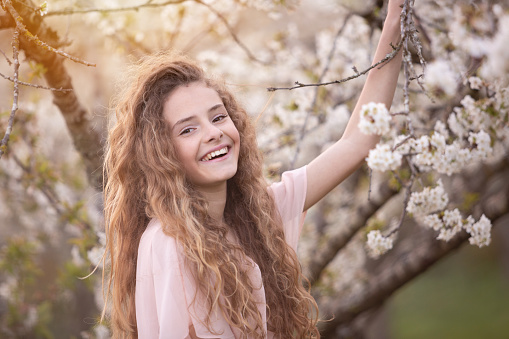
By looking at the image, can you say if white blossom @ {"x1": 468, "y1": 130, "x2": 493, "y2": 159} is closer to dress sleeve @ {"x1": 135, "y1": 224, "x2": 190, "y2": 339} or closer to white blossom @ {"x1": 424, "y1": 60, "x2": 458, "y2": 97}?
white blossom @ {"x1": 424, "y1": 60, "x2": 458, "y2": 97}

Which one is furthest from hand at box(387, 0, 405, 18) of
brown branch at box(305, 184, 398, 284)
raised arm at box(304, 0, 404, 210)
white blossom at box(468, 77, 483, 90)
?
brown branch at box(305, 184, 398, 284)

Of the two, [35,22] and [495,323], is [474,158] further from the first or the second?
[495,323]

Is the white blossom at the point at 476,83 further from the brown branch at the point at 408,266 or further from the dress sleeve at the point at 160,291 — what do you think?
the dress sleeve at the point at 160,291

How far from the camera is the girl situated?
153 cm

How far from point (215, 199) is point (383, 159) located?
0.65 meters

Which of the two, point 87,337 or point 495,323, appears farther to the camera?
point 495,323

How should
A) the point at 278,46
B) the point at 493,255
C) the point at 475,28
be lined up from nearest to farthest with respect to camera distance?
1. the point at 475,28
2. the point at 278,46
3. the point at 493,255

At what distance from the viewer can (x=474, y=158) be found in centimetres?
181

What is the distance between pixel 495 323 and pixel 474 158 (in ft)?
22.0

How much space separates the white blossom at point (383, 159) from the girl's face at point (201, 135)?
489 mm

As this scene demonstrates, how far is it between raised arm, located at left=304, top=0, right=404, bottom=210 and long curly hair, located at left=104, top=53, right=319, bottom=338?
206 mm

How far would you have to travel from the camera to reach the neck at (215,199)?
176 centimetres

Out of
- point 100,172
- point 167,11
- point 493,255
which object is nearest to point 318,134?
point 167,11

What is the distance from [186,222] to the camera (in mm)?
1590
